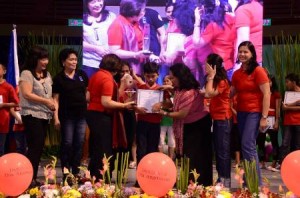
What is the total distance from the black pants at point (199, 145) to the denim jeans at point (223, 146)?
7.5 inches

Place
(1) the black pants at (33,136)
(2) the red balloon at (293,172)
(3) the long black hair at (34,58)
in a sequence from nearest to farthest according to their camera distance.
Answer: (2) the red balloon at (293,172), (1) the black pants at (33,136), (3) the long black hair at (34,58)

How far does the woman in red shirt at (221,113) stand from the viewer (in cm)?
411

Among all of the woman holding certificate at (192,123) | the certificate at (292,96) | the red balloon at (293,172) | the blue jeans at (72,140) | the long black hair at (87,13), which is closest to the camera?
the red balloon at (293,172)

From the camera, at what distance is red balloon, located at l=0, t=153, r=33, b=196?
2.59 metres

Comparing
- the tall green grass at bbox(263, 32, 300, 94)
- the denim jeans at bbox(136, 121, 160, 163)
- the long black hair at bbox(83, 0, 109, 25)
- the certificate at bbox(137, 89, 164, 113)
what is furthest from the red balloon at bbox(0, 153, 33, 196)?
the tall green grass at bbox(263, 32, 300, 94)

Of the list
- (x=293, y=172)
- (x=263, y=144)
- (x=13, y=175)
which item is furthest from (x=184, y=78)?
(x=263, y=144)

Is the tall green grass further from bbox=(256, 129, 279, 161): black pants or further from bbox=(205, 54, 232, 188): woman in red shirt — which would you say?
bbox=(205, 54, 232, 188): woman in red shirt

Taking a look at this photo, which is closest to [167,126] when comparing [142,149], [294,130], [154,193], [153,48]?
[153,48]

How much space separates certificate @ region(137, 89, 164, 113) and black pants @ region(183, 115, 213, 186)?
388mm

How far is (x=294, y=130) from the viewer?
568 centimetres

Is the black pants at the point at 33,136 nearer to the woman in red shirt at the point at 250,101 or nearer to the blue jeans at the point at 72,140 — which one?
the blue jeans at the point at 72,140

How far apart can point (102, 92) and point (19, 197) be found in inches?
62.4

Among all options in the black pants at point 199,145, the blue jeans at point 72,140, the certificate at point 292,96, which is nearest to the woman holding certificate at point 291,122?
the certificate at point 292,96

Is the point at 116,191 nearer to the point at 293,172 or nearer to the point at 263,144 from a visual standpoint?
the point at 293,172
